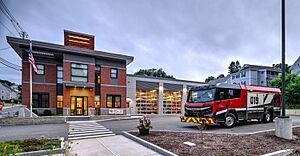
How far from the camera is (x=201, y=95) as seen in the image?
10.8 metres

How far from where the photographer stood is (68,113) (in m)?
18.3

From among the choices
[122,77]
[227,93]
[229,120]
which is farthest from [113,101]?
[227,93]

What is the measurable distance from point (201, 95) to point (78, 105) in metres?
14.9

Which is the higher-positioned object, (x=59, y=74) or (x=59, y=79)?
(x=59, y=74)

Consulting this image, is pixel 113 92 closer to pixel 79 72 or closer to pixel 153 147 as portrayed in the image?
pixel 79 72

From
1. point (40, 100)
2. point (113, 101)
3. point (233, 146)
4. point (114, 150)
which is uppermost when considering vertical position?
point (40, 100)

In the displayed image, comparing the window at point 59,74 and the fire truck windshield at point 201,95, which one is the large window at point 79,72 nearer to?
the window at point 59,74

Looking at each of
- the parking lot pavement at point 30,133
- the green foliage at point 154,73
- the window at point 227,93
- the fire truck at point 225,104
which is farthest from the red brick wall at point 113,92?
the green foliage at point 154,73

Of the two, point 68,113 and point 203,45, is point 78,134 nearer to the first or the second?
point 68,113

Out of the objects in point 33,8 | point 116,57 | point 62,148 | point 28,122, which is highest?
point 33,8

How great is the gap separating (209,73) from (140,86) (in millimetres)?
79457

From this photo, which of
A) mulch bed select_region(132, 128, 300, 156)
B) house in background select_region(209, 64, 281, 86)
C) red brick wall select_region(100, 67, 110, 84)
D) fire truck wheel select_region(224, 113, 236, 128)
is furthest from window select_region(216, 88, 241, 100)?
house in background select_region(209, 64, 281, 86)

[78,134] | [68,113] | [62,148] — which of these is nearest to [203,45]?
[68,113]

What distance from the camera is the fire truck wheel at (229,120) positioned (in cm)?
1054
